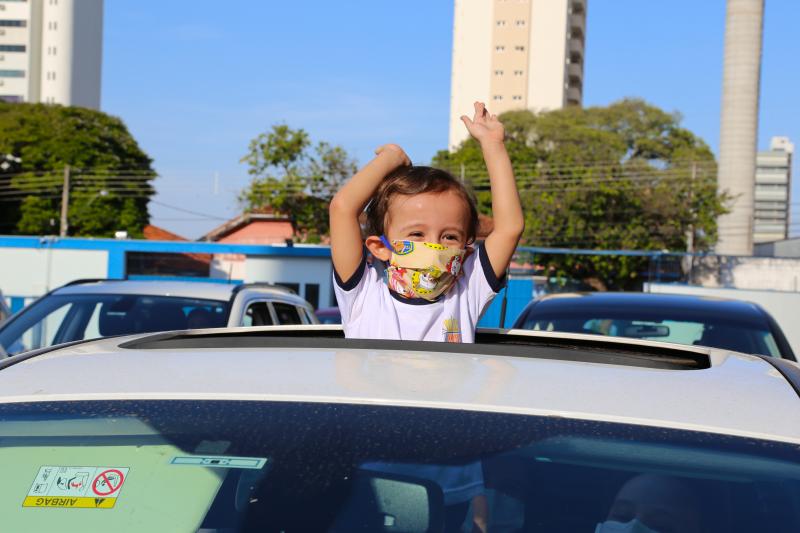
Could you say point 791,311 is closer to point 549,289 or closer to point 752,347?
point 752,347

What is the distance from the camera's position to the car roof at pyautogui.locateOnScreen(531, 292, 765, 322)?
7.00 m

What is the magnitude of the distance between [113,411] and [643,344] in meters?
1.45

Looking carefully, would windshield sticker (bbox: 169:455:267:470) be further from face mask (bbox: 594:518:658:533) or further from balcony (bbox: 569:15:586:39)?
balcony (bbox: 569:15:586:39)

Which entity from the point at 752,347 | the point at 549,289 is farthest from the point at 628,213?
the point at 752,347

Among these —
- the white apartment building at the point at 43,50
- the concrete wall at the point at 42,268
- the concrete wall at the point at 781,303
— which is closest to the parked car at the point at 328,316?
the concrete wall at the point at 781,303

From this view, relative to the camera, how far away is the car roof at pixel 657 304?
7004 millimetres

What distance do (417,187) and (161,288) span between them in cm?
514

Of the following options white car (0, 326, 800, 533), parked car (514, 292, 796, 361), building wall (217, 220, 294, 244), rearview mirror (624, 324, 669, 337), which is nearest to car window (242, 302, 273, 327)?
parked car (514, 292, 796, 361)

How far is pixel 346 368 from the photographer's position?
6.65 feet

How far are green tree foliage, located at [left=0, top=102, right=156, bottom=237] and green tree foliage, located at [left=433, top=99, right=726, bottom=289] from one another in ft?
64.1

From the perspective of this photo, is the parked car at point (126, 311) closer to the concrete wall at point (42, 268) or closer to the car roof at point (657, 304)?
the car roof at point (657, 304)

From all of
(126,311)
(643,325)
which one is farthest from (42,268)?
(643,325)

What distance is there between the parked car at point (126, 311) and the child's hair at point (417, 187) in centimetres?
432

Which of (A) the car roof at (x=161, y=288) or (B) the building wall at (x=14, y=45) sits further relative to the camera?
(B) the building wall at (x=14, y=45)
